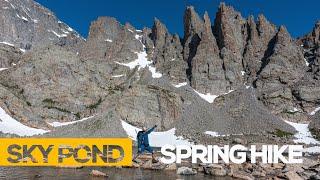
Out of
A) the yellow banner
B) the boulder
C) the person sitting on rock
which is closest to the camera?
the person sitting on rock

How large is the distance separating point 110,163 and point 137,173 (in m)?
12.9

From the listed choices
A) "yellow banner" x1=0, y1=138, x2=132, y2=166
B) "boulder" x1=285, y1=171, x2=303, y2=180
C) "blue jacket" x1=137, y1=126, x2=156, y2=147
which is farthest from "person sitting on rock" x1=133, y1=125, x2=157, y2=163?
"boulder" x1=285, y1=171, x2=303, y2=180

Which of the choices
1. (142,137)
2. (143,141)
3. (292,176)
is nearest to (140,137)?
(142,137)

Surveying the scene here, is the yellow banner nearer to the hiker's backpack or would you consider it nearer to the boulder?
the hiker's backpack

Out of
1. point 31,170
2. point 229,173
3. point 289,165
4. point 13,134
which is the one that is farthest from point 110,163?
point 13,134

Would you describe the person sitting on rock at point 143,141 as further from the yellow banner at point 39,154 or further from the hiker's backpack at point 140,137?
the yellow banner at point 39,154

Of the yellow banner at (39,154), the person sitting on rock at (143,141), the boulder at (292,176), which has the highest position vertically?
the person sitting on rock at (143,141)

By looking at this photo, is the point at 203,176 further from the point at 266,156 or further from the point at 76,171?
the point at 266,156

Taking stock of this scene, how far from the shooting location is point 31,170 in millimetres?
68812

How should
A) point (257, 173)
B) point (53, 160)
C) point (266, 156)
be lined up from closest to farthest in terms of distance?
point (257, 173)
point (53, 160)
point (266, 156)

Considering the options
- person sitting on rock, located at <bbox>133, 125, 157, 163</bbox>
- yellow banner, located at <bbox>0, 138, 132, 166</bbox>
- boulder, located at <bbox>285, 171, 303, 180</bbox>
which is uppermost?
person sitting on rock, located at <bbox>133, 125, 157, 163</bbox>

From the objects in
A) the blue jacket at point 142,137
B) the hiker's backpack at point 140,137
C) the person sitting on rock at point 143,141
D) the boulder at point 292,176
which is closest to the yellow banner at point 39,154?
the blue jacket at point 142,137

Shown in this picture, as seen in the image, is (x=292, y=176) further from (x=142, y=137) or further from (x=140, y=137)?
(x=140, y=137)

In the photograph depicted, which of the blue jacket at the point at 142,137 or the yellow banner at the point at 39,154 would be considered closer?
the blue jacket at the point at 142,137
